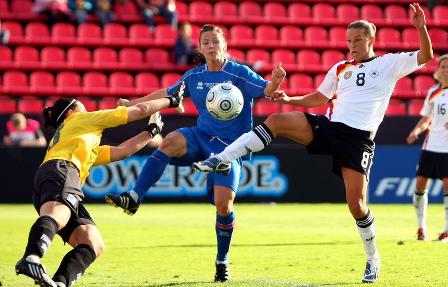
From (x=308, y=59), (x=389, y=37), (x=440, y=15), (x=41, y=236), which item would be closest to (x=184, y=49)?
(x=308, y=59)

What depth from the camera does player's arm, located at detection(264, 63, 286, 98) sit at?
798 centimetres

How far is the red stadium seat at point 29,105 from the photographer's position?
19.9 meters

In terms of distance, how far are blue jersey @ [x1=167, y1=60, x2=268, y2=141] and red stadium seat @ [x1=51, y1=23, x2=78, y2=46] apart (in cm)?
1456

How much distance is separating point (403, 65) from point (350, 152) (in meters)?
0.85

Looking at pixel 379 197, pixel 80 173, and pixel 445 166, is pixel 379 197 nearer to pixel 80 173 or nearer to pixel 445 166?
pixel 445 166

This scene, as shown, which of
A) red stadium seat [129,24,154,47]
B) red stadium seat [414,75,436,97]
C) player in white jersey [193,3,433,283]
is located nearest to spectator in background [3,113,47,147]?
red stadium seat [129,24,154,47]

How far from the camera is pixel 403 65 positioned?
8.02 metres

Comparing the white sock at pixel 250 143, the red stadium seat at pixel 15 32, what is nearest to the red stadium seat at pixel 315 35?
the red stadium seat at pixel 15 32

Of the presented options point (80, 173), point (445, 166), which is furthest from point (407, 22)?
point (80, 173)

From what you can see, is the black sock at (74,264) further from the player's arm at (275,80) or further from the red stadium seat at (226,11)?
the red stadium seat at (226,11)

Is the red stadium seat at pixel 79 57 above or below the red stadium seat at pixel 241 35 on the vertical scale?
below

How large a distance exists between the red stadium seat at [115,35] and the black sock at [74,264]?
635 inches

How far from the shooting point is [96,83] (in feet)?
71.6

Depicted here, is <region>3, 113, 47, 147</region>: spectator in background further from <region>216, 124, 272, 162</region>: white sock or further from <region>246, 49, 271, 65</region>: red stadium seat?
<region>216, 124, 272, 162</region>: white sock
